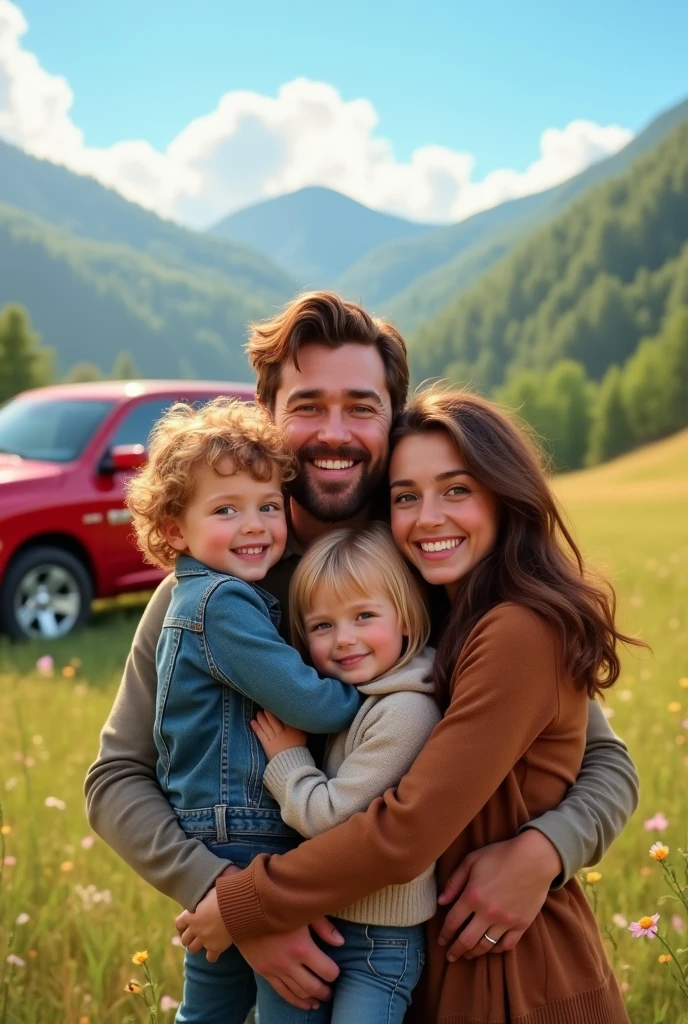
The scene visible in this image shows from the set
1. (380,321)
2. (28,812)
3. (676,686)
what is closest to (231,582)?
(380,321)

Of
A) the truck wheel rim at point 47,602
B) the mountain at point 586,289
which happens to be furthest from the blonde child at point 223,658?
the mountain at point 586,289

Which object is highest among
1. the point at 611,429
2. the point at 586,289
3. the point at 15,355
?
the point at 586,289

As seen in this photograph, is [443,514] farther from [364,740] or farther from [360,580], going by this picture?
[364,740]

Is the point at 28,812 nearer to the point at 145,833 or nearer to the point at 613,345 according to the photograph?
the point at 145,833

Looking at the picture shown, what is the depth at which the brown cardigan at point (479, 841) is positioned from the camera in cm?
187

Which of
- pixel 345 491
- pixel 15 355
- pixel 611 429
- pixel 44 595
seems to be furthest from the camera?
pixel 611 429

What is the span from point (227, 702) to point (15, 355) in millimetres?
53842

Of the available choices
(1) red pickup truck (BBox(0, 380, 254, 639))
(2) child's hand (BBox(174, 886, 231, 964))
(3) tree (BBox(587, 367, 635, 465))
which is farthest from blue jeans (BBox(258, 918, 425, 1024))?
(3) tree (BBox(587, 367, 635, 465))

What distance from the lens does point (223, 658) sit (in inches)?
83.5

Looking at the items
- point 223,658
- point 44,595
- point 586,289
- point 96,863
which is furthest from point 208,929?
point 586,289

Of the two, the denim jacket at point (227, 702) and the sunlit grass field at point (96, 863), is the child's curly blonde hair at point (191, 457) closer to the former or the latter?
the denim jacket at point (227, 702)

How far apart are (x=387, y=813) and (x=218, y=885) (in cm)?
42

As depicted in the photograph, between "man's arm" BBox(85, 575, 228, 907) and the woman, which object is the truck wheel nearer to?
"man's arm" BBox(85, 575, 228, 907)

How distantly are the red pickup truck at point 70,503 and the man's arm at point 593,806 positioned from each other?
17.7ft
